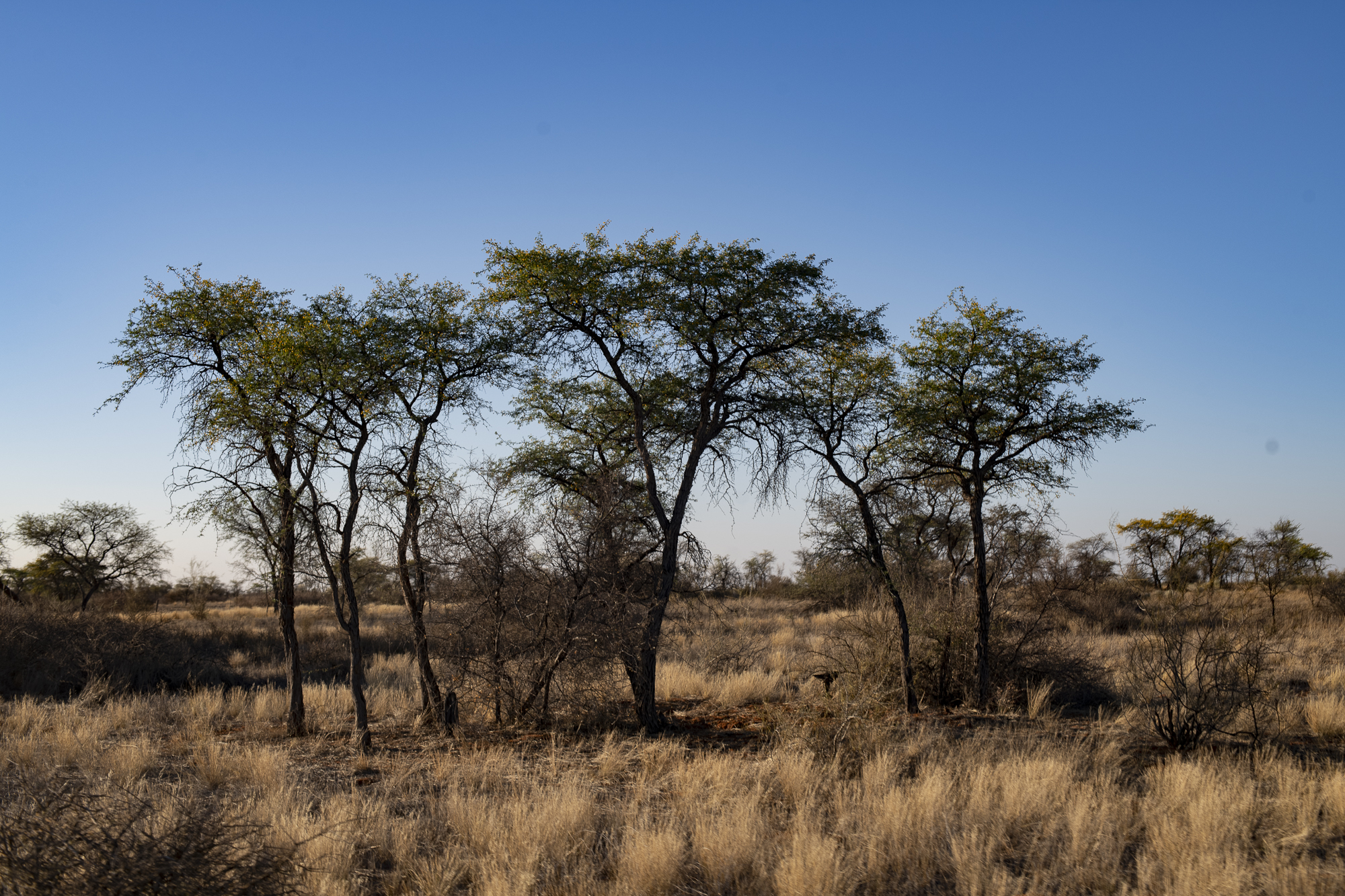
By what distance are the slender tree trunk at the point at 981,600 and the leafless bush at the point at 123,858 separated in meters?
12.0

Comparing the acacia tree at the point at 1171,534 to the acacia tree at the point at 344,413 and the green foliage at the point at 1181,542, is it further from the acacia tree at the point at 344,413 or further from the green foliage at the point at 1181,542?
the acacia tree at the point at 344,413

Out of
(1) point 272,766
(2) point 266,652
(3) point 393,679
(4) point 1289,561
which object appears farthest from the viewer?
(4) point 1289,561

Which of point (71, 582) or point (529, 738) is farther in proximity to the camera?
point (71, 582)

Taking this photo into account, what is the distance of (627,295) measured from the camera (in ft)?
42.8

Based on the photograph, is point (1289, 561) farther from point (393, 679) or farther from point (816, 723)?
point (393, 679)

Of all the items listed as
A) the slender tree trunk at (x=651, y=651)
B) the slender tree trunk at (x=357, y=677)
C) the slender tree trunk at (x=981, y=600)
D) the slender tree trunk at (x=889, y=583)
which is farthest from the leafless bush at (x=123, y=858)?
the slender tree trunk at (x=981, y=600)

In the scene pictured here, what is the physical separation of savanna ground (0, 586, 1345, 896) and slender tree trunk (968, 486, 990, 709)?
659 mm

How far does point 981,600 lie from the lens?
14.1 meters

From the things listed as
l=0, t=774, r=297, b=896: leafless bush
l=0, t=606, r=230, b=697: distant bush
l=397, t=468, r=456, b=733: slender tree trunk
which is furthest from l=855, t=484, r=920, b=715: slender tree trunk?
l=0, t=606, r=230, b=697: distant bush

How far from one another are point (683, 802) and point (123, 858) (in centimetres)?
531

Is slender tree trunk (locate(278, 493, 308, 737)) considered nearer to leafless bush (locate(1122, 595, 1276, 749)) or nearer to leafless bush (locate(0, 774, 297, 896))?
leafless bush (locate(0, 774, 297, 896))

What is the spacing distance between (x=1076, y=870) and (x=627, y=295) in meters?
9.78

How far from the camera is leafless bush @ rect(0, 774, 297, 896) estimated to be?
4.18 m

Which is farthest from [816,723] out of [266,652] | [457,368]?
[266,652]
